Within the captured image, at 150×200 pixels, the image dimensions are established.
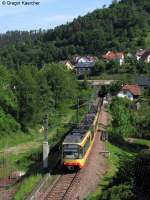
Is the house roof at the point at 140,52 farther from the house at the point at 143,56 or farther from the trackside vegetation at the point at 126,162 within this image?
the trackside vegetation at the point at 126,162

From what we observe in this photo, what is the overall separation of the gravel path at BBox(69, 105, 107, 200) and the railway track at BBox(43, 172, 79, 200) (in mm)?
351

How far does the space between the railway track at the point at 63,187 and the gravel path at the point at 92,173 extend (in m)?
0.35

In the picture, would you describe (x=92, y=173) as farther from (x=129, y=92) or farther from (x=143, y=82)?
(x=143, y=82)

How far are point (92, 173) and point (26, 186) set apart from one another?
5.24 meters

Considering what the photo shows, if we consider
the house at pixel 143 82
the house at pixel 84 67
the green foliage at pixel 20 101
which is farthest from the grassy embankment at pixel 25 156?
the house at pixel 84 67

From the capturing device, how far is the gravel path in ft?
94.4

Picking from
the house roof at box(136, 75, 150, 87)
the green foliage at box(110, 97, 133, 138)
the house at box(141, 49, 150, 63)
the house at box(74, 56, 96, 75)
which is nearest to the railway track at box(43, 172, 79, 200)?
the green foliage at box(110, 97, 133, 138)

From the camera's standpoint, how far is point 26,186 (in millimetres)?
29531

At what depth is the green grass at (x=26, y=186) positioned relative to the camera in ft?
91.6

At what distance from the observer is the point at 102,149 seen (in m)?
41.8

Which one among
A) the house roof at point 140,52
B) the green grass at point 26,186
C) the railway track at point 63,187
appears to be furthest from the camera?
the house roof at point 140,52

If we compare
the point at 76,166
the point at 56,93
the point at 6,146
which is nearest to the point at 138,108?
the point at 56,93

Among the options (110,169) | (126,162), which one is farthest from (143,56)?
(126,162)

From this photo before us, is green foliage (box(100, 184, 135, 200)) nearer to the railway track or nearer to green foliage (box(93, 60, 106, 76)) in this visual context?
the railway track
